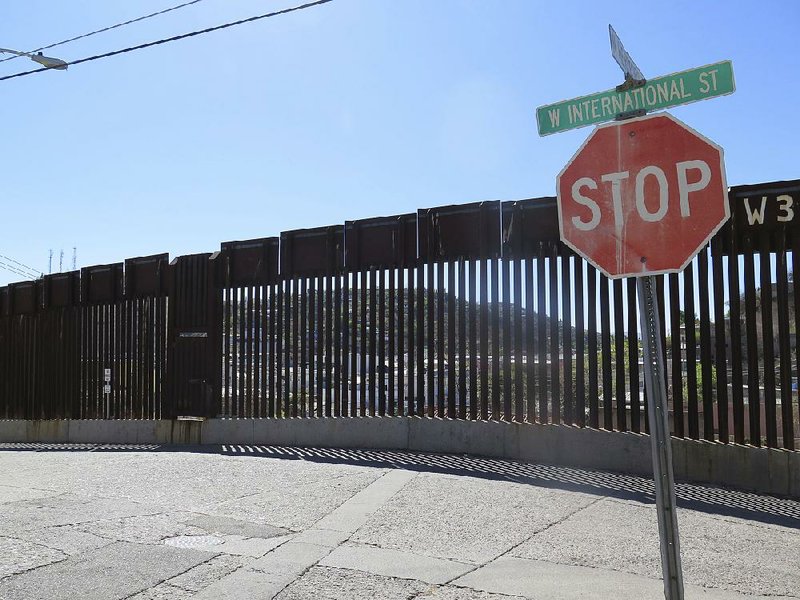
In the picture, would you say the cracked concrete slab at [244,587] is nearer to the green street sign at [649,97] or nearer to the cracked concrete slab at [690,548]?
the cracked concrete slab at [690,548]

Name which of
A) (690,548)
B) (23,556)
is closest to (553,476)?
(690,548)

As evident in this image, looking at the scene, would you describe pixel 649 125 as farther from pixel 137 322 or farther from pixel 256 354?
pixel 137 322

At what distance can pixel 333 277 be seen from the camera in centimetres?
1080

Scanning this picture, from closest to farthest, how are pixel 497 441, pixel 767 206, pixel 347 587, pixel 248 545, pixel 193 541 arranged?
pixel 347 587 → pixel 248 545 → pixel 193 541 → pixel 767 206 → pixel 497 441

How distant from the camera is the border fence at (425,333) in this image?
7449 mm

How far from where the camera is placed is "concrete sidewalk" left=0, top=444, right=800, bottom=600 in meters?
4.81

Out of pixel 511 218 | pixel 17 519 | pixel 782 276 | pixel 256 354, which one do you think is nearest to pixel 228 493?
pixel 17 519

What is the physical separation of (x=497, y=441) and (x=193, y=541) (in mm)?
4379

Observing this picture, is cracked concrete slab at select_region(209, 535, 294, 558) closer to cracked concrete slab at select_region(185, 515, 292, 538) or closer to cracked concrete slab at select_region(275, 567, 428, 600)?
cracked concrete slab at select_region(185, 515, 292, 538)

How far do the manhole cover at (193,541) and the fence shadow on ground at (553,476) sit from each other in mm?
3044

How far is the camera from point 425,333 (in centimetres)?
1002

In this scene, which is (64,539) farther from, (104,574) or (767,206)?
(767,206)

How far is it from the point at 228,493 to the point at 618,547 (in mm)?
4182

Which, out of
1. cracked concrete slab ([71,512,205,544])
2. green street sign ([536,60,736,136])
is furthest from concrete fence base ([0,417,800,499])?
green street sign ([536,60,736,136])
